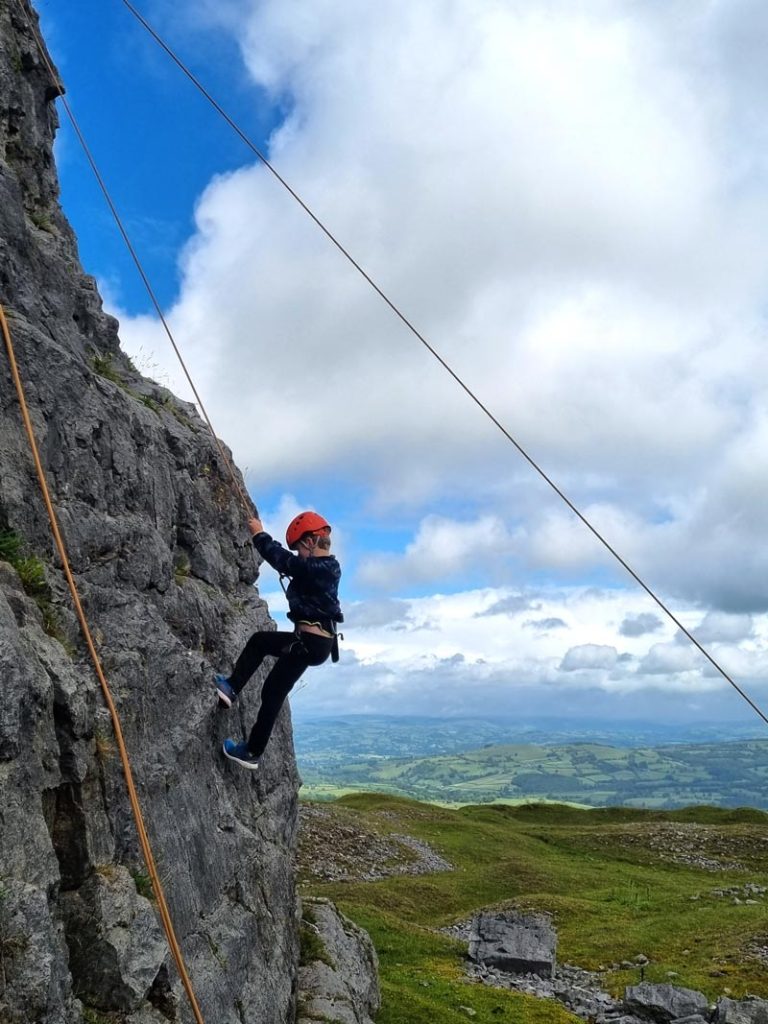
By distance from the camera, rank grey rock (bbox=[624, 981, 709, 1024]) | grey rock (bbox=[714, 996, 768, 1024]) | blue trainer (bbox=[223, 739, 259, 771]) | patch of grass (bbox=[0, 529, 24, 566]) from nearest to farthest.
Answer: patch of grass (bbox=[0, 529, 24, 566])
blue trainer (bbox=[223, 739, 259, 771])
grey rock (bbox=[714, 996, 768, 1024])
grey rock (bbox=[624, 981, 709, 1024])

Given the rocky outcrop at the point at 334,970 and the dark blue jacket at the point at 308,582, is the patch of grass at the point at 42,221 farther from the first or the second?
the rocky outcrop at the point at 334,970

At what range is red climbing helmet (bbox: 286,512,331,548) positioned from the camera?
573 inches

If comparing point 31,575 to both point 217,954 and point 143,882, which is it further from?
point 217,954

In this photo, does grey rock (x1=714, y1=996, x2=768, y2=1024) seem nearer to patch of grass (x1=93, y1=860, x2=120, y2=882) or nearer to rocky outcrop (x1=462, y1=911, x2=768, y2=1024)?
rocky outcrop (x1=462, y1=911, x2=768, y2=1024)

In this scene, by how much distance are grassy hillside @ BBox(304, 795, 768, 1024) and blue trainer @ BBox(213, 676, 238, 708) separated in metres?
12.7

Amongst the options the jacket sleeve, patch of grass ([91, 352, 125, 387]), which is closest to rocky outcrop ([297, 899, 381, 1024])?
the jacket sleeve

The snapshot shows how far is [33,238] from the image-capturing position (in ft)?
49.5

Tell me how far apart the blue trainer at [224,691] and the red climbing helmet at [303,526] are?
3181mm

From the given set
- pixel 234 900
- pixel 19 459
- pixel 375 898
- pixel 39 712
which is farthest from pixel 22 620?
pixel 375 898

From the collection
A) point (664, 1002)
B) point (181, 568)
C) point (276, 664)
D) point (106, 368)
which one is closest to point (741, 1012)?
point (664, 1002)

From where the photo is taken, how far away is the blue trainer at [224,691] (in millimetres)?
15016

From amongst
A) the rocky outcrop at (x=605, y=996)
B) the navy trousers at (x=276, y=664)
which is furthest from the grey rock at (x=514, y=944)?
the navy trousers at (x=276, y=664)

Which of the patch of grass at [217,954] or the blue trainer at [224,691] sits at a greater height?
the blue trainer at [224,691]

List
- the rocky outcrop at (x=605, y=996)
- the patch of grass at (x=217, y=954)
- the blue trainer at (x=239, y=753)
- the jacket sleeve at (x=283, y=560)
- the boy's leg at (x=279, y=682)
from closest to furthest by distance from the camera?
the patch of grass at (x=217, y=954), the jacket sleeve at (x=283, y=560), the boy's leg at (x=279, y=682), the blue trainer at (x=239, y=753), the rocky outcrop at (x=605, y=996)
